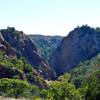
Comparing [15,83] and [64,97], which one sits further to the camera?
[15,83]

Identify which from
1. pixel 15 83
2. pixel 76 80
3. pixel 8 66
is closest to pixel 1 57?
pixel 8 66

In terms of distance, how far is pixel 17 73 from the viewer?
6314 inches

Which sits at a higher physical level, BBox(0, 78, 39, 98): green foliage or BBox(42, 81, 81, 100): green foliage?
BBox(42, 81, 81, 100): green foliage

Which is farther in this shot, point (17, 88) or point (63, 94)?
point (17, 88)

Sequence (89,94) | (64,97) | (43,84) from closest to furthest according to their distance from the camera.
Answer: (89,94), (64,97), (43,84)

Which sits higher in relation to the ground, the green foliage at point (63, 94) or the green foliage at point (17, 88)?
the green foliage at point (63, 94)

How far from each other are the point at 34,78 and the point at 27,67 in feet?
65.3

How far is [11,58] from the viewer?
647 ft

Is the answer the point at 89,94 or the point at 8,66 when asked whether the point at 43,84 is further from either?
the point at 89,94

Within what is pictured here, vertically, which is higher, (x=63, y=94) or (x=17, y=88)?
(x=63, y=94)

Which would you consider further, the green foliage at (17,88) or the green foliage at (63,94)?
the green foliage at (17,88)

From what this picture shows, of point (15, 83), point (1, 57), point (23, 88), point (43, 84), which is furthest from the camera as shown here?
point (1, 57)

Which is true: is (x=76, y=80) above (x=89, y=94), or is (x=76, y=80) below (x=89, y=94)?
below

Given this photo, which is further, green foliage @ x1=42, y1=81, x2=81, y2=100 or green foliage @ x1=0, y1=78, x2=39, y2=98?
green foliage @ x1=0, y1=78, x2=39, y2=98
